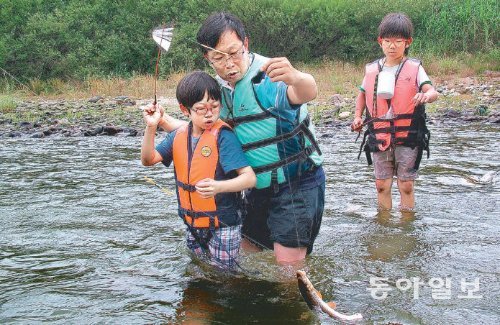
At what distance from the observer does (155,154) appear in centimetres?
432

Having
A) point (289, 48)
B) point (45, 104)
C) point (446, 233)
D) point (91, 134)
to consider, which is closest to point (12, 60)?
point (45, 104)

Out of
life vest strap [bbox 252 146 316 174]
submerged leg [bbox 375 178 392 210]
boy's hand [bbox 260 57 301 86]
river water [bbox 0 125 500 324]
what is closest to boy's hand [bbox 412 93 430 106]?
submerged leg [bbox 375 178 392 210]

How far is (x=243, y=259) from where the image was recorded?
4.77m

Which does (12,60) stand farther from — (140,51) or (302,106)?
(302,106)

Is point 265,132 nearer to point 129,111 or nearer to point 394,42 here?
point 394,42

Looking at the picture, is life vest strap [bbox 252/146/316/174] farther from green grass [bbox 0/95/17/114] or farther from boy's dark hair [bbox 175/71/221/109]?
green grass [bbox 0/95/17/114]

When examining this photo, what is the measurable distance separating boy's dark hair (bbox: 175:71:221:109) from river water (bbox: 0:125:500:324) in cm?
128

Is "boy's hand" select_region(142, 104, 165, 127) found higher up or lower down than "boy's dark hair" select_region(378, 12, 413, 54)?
lower down

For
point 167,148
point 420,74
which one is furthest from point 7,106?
point 167,148

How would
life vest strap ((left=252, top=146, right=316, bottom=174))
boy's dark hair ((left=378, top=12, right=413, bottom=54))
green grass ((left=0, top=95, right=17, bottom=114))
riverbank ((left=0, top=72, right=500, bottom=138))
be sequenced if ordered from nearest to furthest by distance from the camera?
life vest strap ((left=252, top=146, right=316, bottom=174)), boy's dark hair ((left=378, top=12, right=413, bottom=54)), riverbank ((left=0, top=72, right=500, bottom=138)), green grass ((left=0, top=95, right=17, bottom=114))

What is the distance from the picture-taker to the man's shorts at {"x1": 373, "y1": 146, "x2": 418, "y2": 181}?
6203mm

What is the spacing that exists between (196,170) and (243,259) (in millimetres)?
903

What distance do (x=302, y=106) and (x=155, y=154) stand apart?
102 centimetres

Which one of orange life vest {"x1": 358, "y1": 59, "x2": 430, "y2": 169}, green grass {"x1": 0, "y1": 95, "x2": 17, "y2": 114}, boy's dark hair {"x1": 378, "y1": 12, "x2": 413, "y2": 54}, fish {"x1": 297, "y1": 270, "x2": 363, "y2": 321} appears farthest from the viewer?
green grass {"x1": 0, "y1": 95, "x2": 17, "y2": 114}
